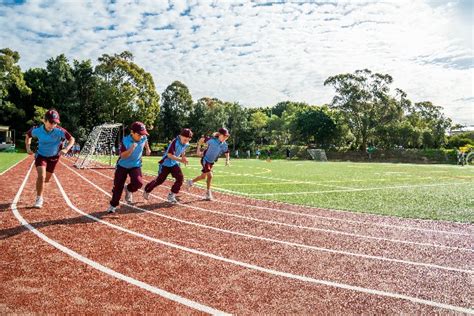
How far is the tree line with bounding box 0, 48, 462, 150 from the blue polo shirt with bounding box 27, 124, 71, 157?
45.6 m

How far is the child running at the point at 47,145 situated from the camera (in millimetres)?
8008

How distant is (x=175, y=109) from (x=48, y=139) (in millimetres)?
59682

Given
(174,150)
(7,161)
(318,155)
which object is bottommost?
(7,161)

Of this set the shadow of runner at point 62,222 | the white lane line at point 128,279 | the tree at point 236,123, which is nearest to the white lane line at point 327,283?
the white lane line at point 128,279

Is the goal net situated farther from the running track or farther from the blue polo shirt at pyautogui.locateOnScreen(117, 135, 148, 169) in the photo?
the blue polo shirt at pyautogui.locateOnScreen(117, 135, 148, 169)

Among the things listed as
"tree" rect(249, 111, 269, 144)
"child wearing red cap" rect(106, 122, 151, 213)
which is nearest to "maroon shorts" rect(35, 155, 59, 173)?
"child wearing red cap" rect(106, 122, 151, 213)

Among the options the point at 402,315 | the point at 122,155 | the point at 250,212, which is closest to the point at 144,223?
the point at 122,155

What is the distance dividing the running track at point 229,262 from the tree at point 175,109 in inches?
2309

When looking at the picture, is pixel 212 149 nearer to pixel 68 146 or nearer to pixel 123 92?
pixel 68 146

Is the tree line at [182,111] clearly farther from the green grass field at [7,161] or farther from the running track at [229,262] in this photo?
the running track at [229,262]

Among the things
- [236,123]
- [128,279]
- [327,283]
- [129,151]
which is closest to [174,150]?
[129,151]

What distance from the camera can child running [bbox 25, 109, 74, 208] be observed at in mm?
8008

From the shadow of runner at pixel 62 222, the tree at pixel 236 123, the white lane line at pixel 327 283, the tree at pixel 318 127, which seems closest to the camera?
the white lane line at pixel 327 283

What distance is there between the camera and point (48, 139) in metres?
8.17
